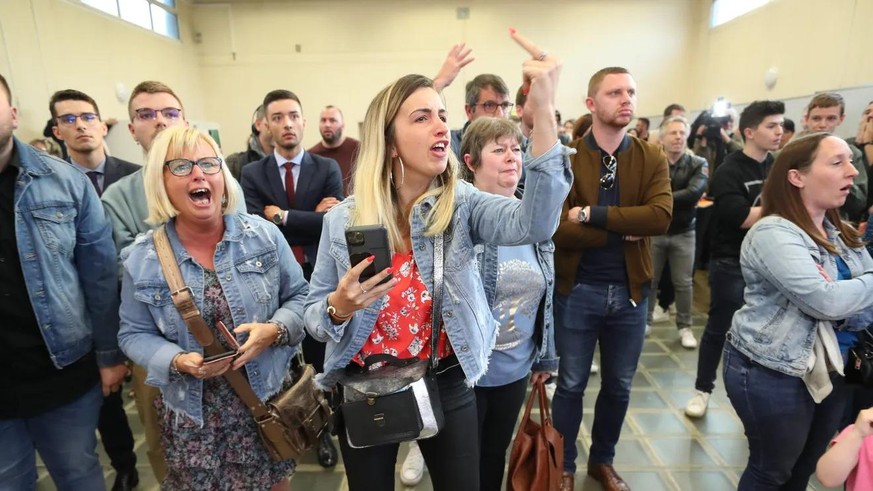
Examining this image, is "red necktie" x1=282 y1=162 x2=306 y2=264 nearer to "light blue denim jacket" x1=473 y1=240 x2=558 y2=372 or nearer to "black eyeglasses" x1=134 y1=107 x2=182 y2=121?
"black eyeglasses" x1=134 y1=107 x2=182 y2=121


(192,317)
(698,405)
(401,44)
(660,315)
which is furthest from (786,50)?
(192,317)

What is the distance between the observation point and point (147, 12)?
945cm

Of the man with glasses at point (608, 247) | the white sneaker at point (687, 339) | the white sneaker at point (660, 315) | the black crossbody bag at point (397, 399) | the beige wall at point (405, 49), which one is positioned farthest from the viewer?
the beige wall at point (405, 49)

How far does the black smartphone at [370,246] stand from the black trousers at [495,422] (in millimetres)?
899

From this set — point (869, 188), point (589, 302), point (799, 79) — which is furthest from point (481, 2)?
point (589, 302)

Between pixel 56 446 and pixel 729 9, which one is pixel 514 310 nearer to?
pixel 56 446

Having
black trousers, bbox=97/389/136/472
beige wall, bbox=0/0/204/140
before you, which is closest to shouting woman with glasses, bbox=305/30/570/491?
black trousers, bbox=97/389/136/472

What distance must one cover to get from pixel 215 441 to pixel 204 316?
0.46 meters

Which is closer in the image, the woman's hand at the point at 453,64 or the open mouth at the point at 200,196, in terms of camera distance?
the open mouth at the point at 200,196

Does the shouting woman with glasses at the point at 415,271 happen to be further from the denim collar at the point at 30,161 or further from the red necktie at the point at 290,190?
the red necktie at the point at 290,190

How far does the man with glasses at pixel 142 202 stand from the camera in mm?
1814

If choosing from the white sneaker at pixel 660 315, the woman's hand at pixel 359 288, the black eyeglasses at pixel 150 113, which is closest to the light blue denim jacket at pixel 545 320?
the woman's hand at pixel 359 288

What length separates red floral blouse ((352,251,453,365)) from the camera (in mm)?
1311

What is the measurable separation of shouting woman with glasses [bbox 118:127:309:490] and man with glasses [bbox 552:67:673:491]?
4.22 ft
